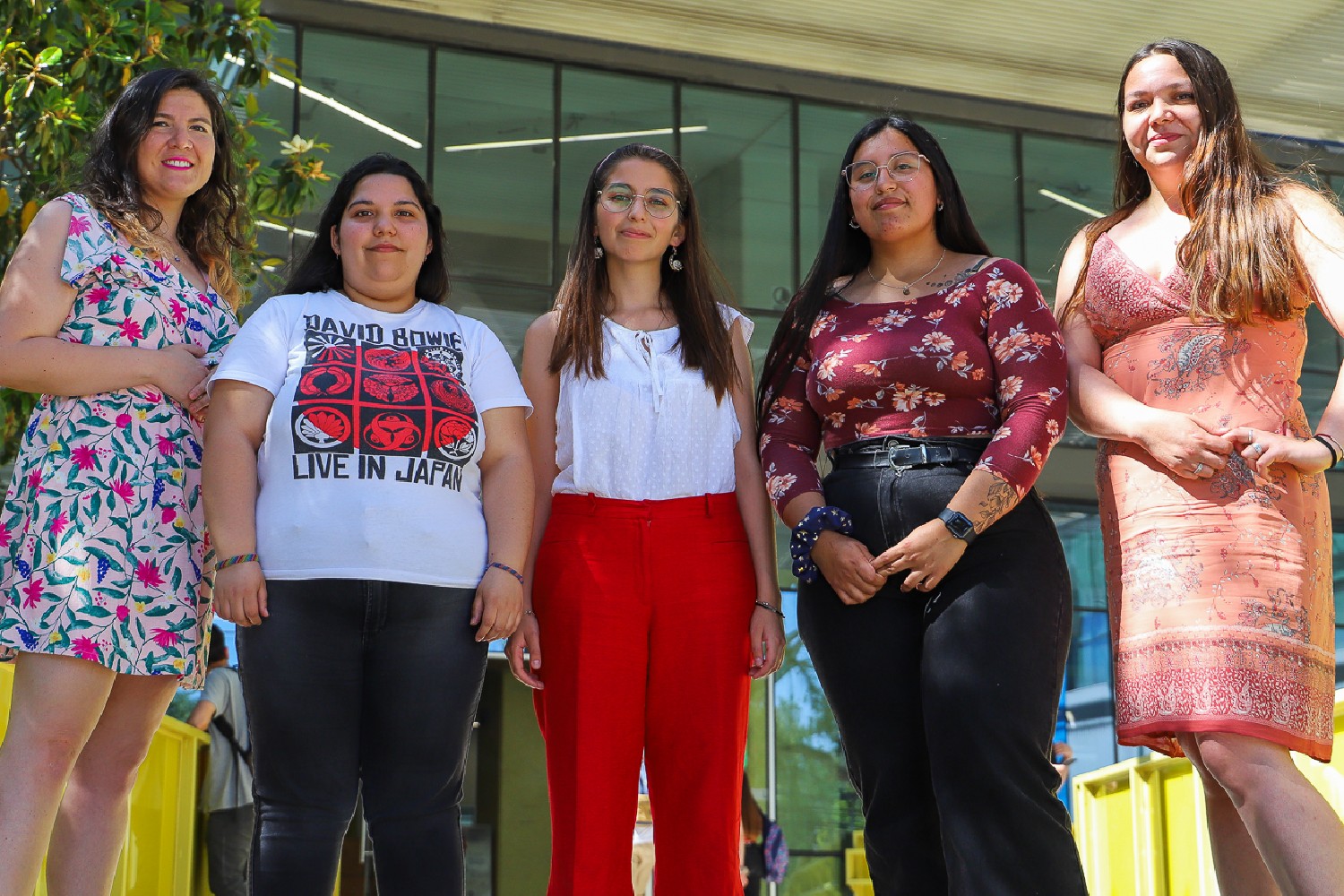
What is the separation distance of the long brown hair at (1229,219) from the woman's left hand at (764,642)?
1092 mm

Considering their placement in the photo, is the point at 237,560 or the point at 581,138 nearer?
the point at 237,560

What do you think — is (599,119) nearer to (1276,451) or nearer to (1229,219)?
(1229,219)

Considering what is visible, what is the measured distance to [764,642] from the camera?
10.5ft

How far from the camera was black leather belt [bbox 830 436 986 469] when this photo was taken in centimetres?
305

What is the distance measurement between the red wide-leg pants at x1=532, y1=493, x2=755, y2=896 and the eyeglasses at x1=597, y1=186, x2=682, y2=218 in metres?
0.80

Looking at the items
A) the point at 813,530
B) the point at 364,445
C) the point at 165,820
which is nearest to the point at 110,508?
the point at 364,445

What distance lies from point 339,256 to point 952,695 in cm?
183

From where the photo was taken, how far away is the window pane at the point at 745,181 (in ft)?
40.7

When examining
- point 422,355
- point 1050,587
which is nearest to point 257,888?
point 422,355

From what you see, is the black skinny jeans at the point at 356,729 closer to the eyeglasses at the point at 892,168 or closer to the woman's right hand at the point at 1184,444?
the eyeglasses at the point at 892,168

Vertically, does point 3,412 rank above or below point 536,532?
above

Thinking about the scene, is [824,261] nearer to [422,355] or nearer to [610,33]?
[422,355]

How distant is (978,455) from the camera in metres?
3.08

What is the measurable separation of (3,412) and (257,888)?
2430mm
